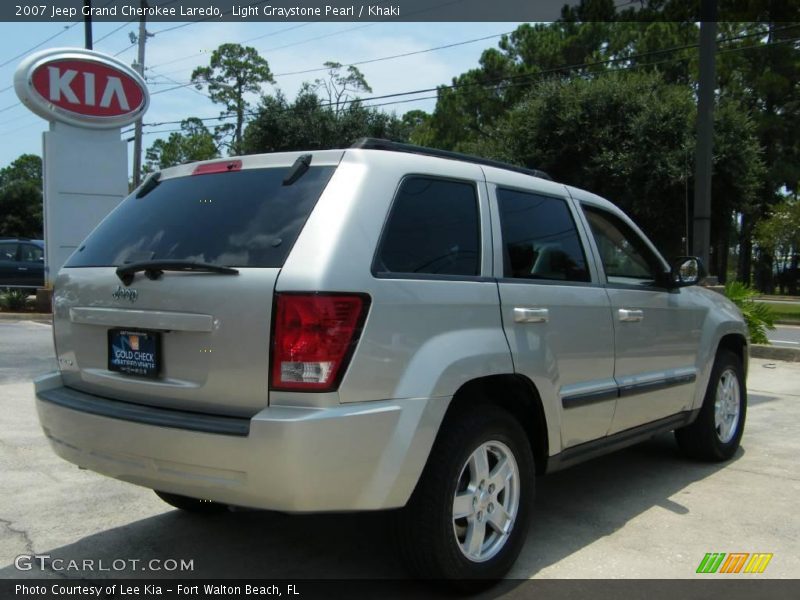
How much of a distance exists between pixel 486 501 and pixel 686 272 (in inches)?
96.5

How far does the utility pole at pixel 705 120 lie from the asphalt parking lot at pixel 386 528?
156 inches

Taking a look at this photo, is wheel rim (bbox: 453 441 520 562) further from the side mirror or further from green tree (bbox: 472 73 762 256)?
green tree (bbox: 472 73 762 256)

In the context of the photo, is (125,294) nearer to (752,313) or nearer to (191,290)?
(191,290)

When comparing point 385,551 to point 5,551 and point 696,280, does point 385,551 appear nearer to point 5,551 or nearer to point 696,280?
point 5,551

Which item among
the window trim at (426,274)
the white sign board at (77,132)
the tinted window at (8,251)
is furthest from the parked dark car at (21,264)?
the window trim at (426,274)

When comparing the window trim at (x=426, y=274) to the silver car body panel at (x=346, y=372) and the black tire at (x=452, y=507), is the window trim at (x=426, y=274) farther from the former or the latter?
the black tire at (x=452, y=507)

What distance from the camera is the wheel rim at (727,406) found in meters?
5.44

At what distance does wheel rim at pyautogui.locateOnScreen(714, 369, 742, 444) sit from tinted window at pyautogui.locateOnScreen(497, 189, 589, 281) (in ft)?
6.64

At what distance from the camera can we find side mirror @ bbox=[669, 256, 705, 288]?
4.80m

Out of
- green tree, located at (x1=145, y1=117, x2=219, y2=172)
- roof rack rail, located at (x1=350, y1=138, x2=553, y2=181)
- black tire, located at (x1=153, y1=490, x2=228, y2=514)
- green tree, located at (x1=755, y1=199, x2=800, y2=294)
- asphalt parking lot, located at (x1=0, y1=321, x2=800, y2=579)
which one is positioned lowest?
asphalt parking lot, located at (x1=0, y1=321, x2=800, y2=579)

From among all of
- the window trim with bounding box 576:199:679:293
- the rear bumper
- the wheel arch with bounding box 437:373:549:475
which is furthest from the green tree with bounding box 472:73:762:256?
the rear bumper

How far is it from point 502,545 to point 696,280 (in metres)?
2.46

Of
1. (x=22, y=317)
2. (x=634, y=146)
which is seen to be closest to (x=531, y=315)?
(x=22, y=317)

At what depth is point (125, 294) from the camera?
3.19m
